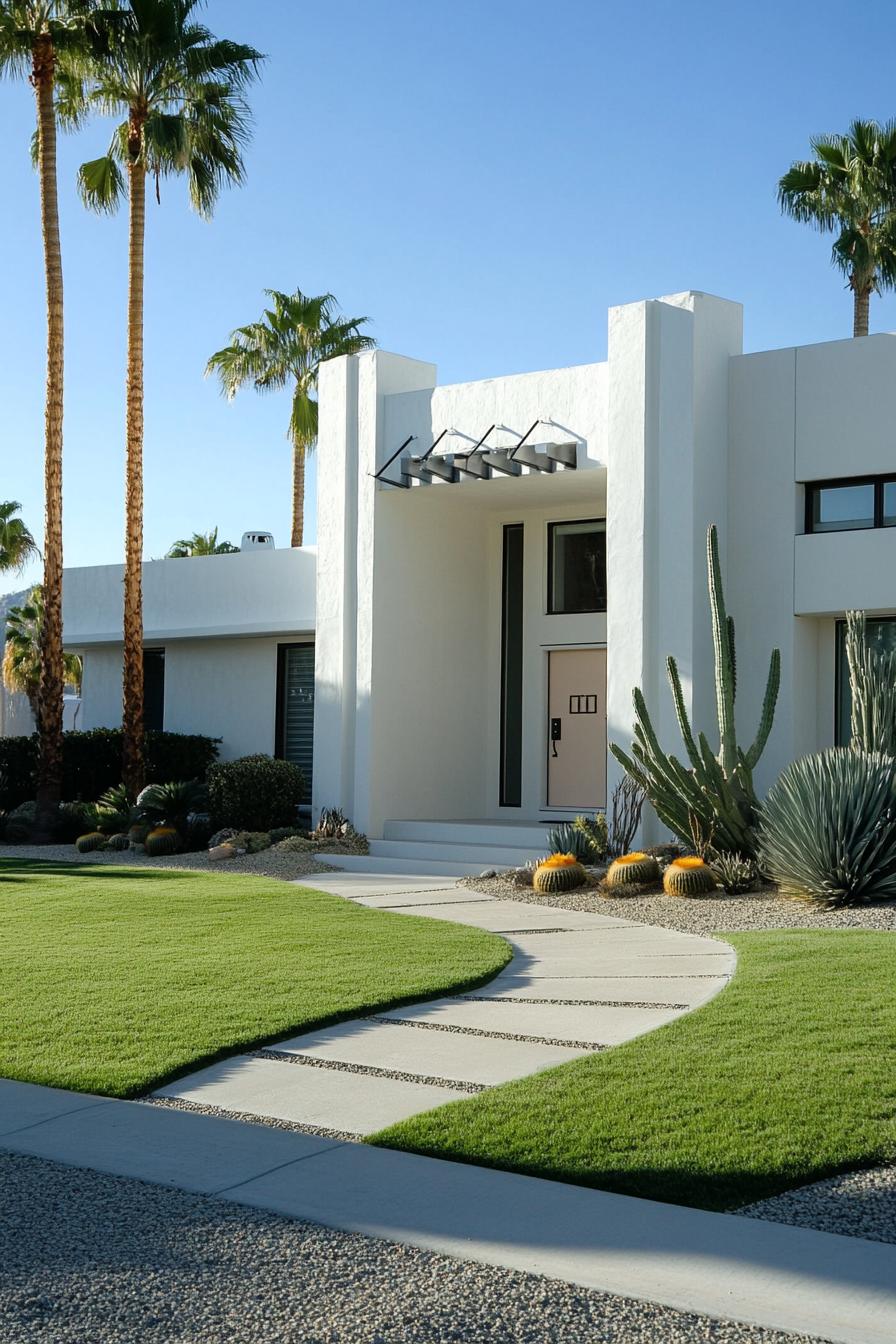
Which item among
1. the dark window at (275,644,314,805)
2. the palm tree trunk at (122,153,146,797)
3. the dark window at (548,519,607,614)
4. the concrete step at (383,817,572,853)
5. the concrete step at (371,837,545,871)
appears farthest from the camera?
the dark window at (275,644,314,805)

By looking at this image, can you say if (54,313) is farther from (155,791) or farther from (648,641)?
(648,641)

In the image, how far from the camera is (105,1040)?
25.8 ft

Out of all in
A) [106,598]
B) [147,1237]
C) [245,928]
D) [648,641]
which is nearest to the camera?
[147,1237]

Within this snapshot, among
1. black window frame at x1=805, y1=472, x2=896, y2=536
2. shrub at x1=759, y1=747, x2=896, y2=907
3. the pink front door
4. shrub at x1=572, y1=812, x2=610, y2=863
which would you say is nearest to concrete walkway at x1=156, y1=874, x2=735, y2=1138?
shrub at x1=759, y1=747, x2=896, y2=907

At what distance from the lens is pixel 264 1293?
4387mm

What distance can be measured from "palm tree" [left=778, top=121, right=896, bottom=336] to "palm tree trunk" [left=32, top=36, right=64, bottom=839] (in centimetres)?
1558

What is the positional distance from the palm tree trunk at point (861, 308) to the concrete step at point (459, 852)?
55.1 ft

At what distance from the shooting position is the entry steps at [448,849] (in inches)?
673

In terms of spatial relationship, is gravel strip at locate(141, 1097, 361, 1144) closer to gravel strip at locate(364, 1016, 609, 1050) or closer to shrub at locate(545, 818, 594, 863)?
gravel strip at locate(364, 1016, 609, 1050)

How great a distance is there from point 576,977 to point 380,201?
40.6 ft

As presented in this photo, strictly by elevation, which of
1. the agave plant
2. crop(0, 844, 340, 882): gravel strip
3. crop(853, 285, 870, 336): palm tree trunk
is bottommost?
crop(0, 844, 340, 882): gravel strip

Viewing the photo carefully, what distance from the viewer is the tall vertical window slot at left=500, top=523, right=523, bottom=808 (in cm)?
2088

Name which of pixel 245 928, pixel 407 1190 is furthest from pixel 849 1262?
pixel 245 928

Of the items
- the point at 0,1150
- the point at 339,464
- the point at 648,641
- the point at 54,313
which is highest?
the point at 54,313
